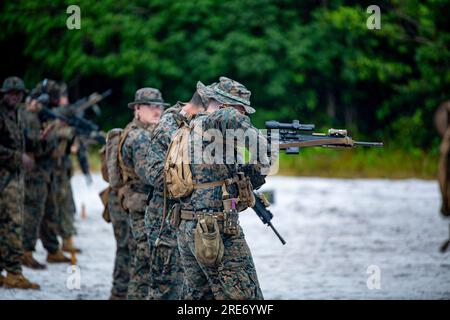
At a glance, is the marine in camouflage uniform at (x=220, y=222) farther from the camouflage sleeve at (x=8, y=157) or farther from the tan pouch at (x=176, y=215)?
the camouflage sleeve at (x=8, y=157)

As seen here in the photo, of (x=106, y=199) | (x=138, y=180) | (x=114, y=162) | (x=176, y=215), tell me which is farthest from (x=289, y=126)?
(x=106, y=199)

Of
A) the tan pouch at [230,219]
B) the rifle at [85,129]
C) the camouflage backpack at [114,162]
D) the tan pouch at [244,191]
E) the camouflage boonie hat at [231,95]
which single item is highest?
the rifle at [85,129]

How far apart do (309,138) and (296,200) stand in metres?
11.5

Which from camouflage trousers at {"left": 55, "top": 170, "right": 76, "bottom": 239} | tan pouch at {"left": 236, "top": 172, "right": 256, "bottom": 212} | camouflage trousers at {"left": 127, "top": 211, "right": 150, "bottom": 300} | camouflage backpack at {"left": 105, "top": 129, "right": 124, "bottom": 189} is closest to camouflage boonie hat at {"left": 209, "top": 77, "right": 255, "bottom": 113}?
tan pouch at {"left": 236, "top": 172, "right": 256, "bottom": 212}

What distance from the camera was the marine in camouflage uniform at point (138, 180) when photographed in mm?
9672

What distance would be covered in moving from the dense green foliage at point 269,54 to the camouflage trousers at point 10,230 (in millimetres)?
16565

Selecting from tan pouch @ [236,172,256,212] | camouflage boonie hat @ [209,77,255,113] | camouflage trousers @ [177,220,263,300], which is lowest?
camouflage trousers @ [177,220,263,300]

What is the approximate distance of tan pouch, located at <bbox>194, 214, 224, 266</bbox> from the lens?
7543mm

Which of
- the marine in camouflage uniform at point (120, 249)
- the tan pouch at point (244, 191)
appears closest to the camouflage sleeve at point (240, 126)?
the tan pouch at point (244, 191)

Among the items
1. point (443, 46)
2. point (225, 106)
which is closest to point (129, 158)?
point (225, 106)

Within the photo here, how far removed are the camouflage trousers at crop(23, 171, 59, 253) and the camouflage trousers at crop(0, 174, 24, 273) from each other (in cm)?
152

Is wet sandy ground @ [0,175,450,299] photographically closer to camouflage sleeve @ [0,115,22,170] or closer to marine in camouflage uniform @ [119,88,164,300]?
camouflage sleeve @ [0,115,22,170]

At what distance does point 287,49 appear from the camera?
28844mm

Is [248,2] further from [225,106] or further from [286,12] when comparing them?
[225,106]
